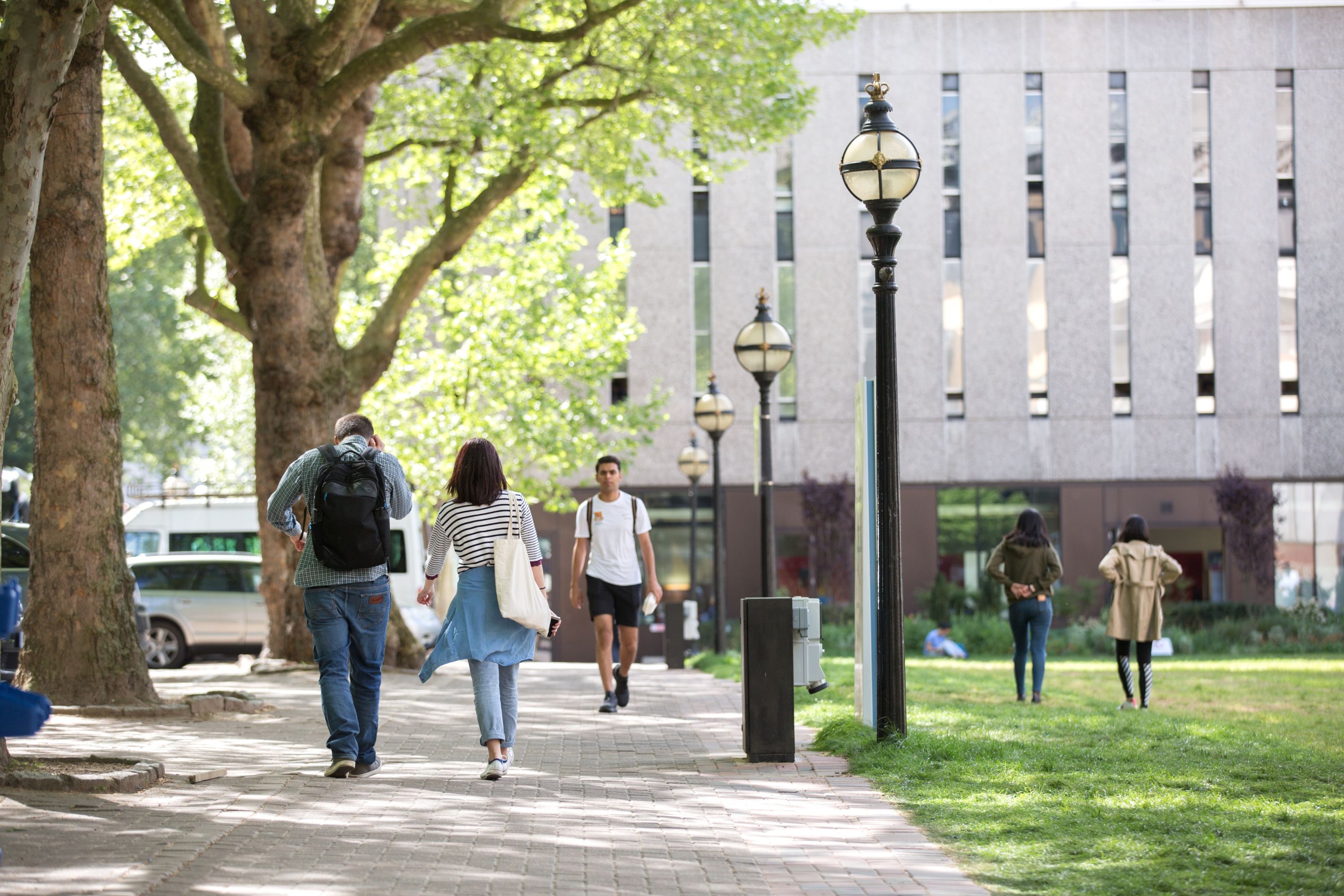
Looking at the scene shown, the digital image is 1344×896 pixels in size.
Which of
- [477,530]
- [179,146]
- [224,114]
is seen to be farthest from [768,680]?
[224,114]

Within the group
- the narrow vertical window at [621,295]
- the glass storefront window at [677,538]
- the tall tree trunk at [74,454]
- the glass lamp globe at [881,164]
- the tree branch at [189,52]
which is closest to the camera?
the glass lamp globe at [881,164]

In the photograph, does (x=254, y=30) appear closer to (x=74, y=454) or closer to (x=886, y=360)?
(x=74, y=454)

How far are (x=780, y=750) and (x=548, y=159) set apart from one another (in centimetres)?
1238

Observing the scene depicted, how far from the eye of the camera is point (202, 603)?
2255cm

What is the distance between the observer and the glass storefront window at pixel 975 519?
120 ft

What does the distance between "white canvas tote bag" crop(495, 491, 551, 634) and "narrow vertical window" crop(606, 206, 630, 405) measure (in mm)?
29118

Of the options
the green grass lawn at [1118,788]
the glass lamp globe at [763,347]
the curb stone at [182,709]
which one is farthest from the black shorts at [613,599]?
the glass lamp globe at [763,347]

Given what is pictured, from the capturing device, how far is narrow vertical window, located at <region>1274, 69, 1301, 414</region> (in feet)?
121

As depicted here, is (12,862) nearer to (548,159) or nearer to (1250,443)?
(548,159)

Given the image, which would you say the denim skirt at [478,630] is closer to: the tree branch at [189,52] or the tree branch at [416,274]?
the tree branch at [189,52]

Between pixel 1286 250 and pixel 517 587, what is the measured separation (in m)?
33.2

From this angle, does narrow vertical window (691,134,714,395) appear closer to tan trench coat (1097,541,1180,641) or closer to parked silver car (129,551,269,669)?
parked silver car (129,551,269,669)

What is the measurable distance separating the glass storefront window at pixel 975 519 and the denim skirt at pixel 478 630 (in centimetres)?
2928

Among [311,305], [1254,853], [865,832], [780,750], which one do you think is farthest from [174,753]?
[311,305]
